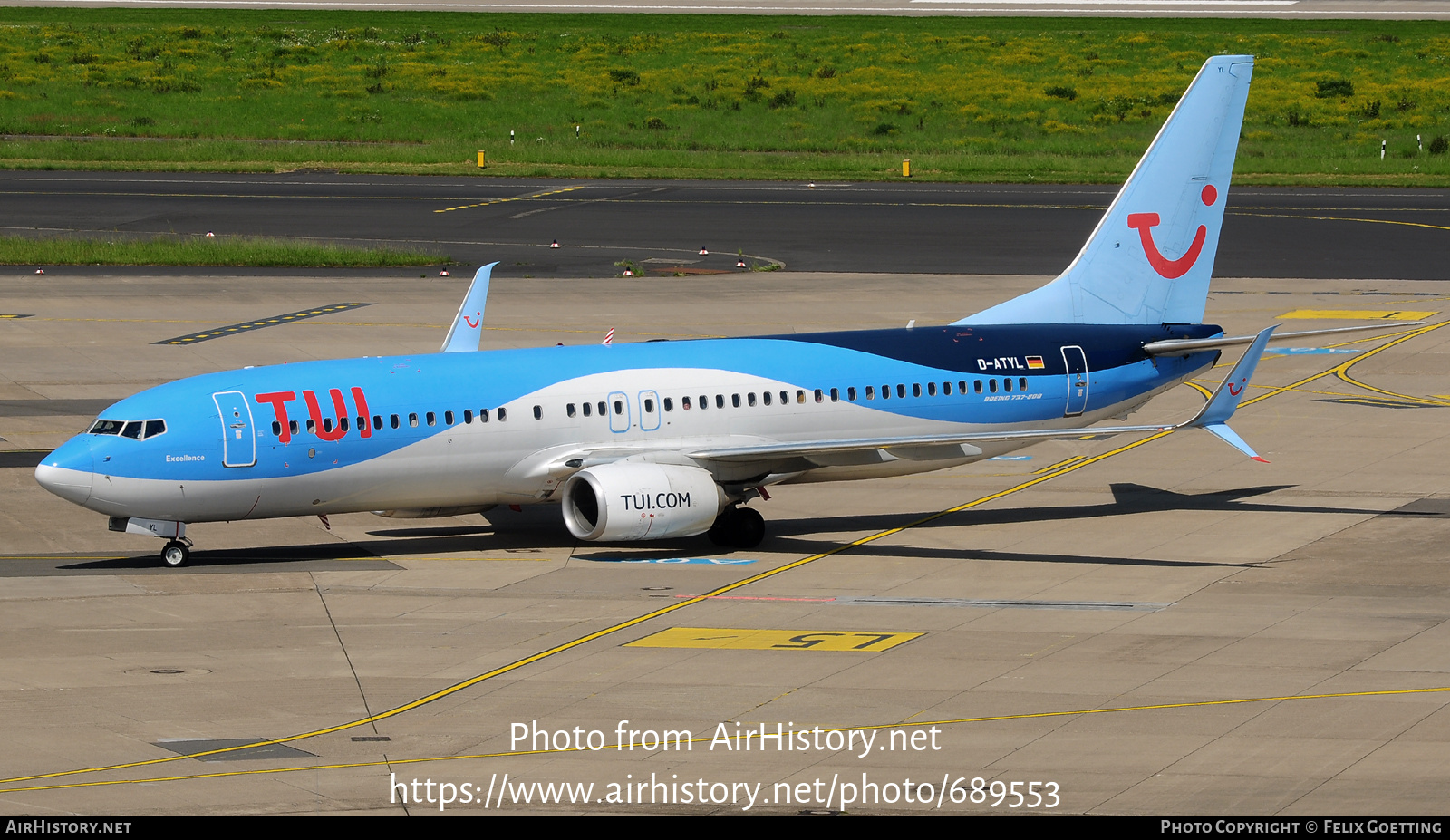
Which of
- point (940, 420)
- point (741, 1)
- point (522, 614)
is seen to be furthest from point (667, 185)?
point (741, 1)

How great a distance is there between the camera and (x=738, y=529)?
125 feet

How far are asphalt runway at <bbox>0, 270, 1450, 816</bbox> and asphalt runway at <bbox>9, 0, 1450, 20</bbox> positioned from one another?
120263 millimetres

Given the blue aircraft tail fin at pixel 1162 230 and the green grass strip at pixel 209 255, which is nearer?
the blue aircraft tail fin at pixel 1162 230

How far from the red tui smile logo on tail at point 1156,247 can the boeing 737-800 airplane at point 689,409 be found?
5 cm

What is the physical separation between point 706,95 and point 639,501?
92117 mm

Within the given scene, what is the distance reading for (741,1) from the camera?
17750cm

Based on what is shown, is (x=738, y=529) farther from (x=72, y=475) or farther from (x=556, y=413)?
(x=72, y=475)

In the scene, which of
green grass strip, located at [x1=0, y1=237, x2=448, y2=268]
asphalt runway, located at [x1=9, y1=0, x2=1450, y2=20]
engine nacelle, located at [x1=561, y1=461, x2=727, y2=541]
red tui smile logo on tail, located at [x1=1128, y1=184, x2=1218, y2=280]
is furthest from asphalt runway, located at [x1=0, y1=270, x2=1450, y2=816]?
asphalt runway, located at [x1=9, y1=0, x2=1450, y2=20]

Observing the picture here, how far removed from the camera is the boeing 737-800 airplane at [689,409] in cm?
3541

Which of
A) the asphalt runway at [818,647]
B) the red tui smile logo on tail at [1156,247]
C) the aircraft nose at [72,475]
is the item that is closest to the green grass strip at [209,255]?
the asphalt runway at [818,647]

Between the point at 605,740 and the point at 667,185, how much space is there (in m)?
72.6

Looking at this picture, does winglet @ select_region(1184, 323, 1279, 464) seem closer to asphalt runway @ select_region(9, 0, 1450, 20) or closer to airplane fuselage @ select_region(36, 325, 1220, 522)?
airplane fuselage @ select_region(36, 325, 1220, 522)

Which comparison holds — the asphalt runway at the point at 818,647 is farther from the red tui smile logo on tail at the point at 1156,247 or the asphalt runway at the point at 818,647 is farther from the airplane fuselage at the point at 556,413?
the red tui smile logo on tail at the point at 1156,247

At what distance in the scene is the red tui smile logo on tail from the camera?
42.9 meters
